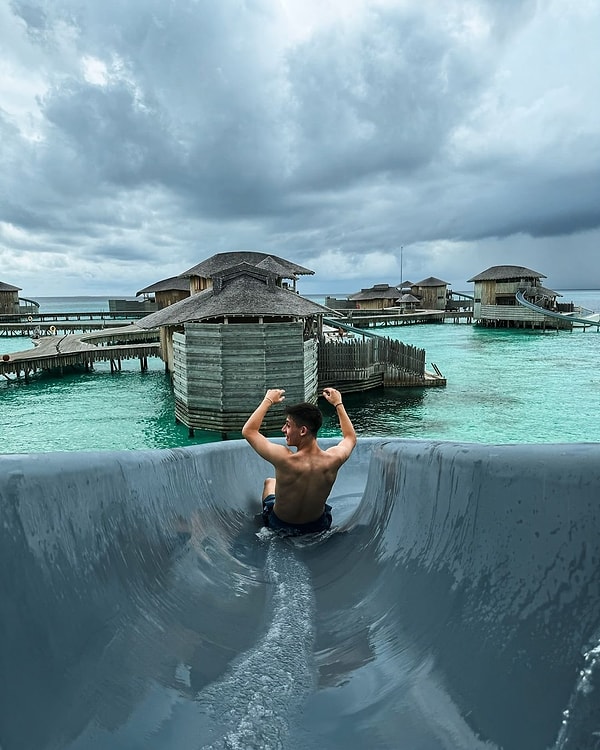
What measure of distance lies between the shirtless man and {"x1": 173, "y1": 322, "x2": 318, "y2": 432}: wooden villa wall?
11332 millimetres

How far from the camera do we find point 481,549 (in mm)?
1953

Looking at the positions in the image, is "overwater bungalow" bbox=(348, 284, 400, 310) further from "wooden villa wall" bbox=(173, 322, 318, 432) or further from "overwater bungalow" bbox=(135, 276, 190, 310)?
"wooden villa wall" bbox=(173, 322, 318, 432)

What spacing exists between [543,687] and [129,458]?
2.38 m

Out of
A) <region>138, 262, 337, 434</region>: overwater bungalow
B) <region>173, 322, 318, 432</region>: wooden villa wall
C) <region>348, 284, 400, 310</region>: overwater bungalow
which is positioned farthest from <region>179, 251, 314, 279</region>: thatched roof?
<region>348, 284, 400, 310</region>: overwater bungalow

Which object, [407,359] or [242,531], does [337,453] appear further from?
[407,359]

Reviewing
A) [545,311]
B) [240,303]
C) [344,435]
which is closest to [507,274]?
[545,311]

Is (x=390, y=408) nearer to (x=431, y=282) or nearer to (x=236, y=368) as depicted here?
(x=236, y=368)

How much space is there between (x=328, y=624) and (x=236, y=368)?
13.1 meters

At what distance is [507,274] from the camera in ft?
201

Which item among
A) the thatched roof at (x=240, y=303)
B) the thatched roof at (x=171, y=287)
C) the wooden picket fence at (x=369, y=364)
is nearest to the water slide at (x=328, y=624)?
the thatched roof at (x=240, y=303)

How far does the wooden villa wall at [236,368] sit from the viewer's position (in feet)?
50.0

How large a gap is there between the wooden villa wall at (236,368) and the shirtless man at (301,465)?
1133 cm

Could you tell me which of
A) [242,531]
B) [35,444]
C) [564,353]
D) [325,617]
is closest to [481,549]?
[325,617]

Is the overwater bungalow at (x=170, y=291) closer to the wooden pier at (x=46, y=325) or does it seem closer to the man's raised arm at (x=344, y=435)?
the wooden pier at (x=46, y=325)
